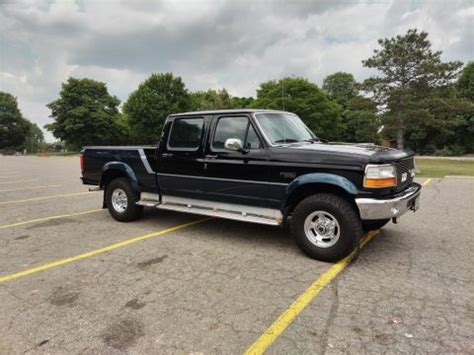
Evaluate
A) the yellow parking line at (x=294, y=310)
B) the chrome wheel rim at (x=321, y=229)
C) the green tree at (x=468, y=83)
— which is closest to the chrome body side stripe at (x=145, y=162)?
the chrome wheel rim at (x=321, y=229)

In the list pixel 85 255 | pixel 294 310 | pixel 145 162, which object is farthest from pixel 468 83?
pixel 85 255

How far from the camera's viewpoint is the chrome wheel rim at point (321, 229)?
15.6 feet

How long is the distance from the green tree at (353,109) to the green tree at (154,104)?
23898 millimetres

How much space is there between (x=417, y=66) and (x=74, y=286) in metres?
→ 23.9

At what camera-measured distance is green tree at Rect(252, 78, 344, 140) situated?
4653 cm

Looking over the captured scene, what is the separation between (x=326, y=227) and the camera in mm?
4797

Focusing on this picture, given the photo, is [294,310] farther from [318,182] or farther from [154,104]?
[154,104]

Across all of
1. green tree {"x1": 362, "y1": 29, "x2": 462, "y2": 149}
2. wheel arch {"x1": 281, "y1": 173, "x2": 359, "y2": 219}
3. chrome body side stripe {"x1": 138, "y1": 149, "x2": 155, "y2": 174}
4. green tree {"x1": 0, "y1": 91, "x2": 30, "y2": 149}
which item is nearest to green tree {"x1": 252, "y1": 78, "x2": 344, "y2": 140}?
green tree {"x1": 362, "y1": 29, "x2": 462, "y2": 149}

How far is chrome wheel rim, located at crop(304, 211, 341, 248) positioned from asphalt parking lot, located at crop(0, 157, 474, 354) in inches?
11.6

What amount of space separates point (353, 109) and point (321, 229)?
A: 22.0m

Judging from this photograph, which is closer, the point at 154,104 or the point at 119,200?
the point at 119,200

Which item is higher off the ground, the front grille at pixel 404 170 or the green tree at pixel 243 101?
the green tree at pixel 243 101

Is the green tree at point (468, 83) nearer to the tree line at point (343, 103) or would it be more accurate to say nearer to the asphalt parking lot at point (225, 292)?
the tree line at point (343, 103)

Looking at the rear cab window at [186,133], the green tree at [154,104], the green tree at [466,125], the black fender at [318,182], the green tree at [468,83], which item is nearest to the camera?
the black fender at [318,182]
